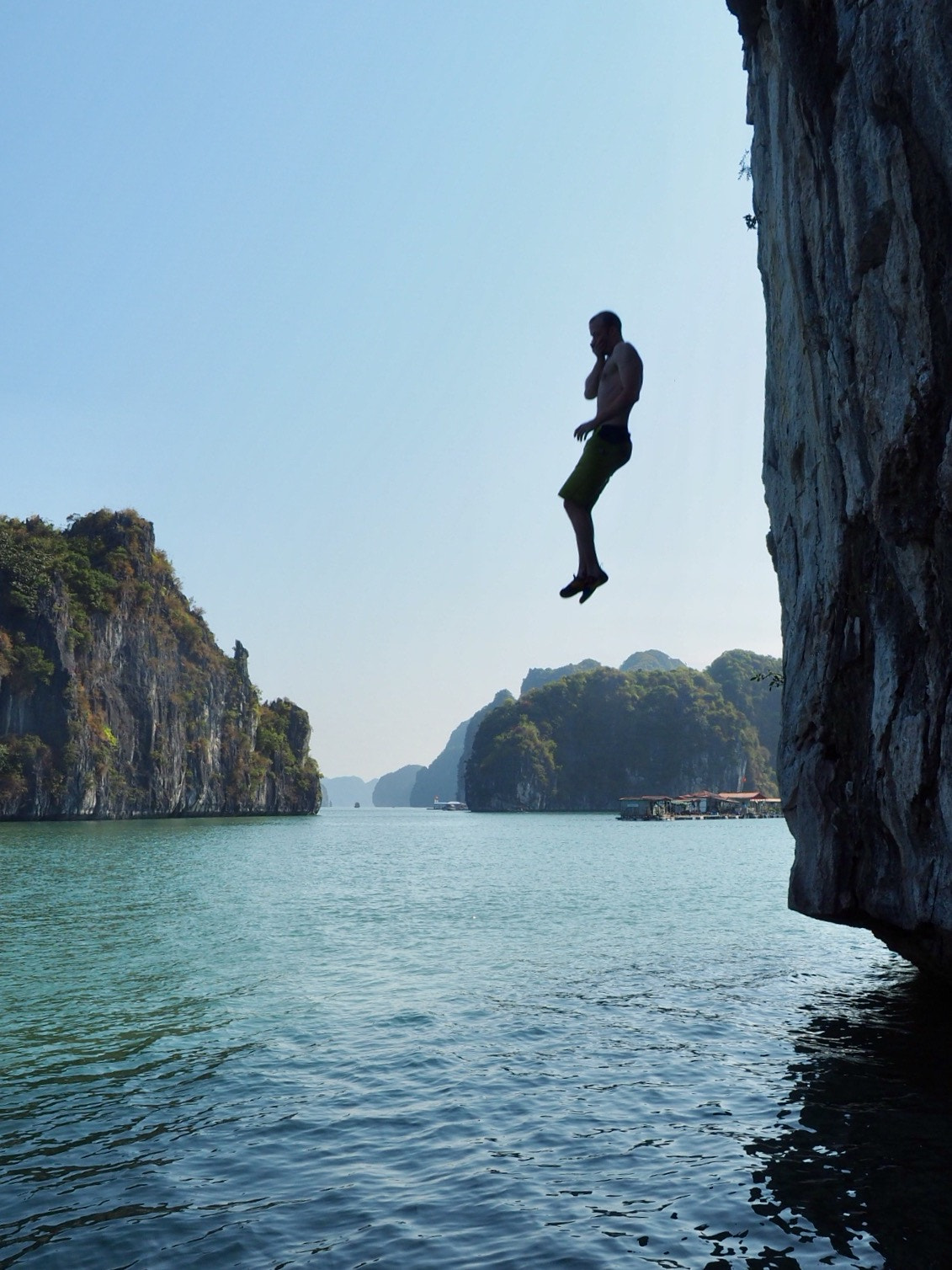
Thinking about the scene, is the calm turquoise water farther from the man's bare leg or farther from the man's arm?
the man's arm

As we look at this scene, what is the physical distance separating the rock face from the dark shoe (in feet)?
11.2

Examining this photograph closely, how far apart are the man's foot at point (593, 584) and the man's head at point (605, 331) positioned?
1205 mm

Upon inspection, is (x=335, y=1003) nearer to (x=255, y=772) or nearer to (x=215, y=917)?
(x=215, y=917)

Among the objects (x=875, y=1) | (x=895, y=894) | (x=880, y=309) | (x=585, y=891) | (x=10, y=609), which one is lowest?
(x=585, y=891)

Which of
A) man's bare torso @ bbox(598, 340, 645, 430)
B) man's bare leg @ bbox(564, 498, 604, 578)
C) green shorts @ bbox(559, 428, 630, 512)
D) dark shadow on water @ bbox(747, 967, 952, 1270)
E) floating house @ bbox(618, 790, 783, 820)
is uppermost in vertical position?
man's bare torso @ bbox(598, 340, 645, 430)

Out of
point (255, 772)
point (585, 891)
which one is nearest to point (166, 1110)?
point (585, 891)

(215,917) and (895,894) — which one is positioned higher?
(895,894)

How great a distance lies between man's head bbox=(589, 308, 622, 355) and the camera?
217 inches

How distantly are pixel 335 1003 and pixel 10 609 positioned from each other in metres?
82.1

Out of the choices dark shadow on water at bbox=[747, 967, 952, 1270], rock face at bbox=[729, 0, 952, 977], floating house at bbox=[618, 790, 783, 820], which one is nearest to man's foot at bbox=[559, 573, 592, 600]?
rock face at bbox=[729, 0, 952, 977]

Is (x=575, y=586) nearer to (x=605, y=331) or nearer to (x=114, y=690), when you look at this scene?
(x=605, y=331)

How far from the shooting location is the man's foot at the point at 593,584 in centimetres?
572

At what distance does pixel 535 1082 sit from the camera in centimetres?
1159

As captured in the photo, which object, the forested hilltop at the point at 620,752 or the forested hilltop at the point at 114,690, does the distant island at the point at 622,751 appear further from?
the forested hilltop at the point at 114,690
